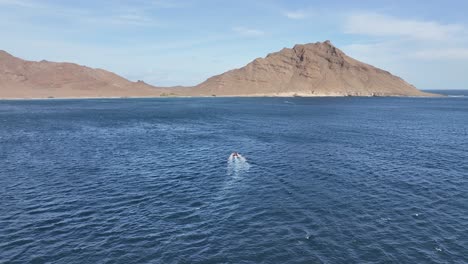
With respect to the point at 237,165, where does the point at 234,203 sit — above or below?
below

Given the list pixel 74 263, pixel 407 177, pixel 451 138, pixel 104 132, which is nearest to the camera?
pixel 74 263

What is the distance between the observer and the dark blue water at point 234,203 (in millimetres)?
31781

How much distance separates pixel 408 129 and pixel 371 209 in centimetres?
8226

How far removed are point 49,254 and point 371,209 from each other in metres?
34.9

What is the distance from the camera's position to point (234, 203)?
4381 cm

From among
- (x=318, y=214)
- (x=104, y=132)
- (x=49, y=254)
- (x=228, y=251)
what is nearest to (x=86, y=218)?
(x=49, y=254)

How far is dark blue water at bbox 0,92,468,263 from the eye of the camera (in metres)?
31.8

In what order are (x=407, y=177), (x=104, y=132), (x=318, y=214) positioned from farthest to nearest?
(x=104, y=132) → (x=407, y=177) → (x=318, y=214)

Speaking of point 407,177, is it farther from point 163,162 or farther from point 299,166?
point 163,162

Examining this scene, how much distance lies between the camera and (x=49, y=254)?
30.9 meters

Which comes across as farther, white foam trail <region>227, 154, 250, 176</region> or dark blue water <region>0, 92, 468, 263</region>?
white foam trail <region>227, 154, 250, 176</region>

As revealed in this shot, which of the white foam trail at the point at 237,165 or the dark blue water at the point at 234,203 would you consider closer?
the dark blue water at the point at 234,203

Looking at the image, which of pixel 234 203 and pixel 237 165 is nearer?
pixel 234 203

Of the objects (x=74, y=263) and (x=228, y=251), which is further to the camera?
(x=228, y=251)
